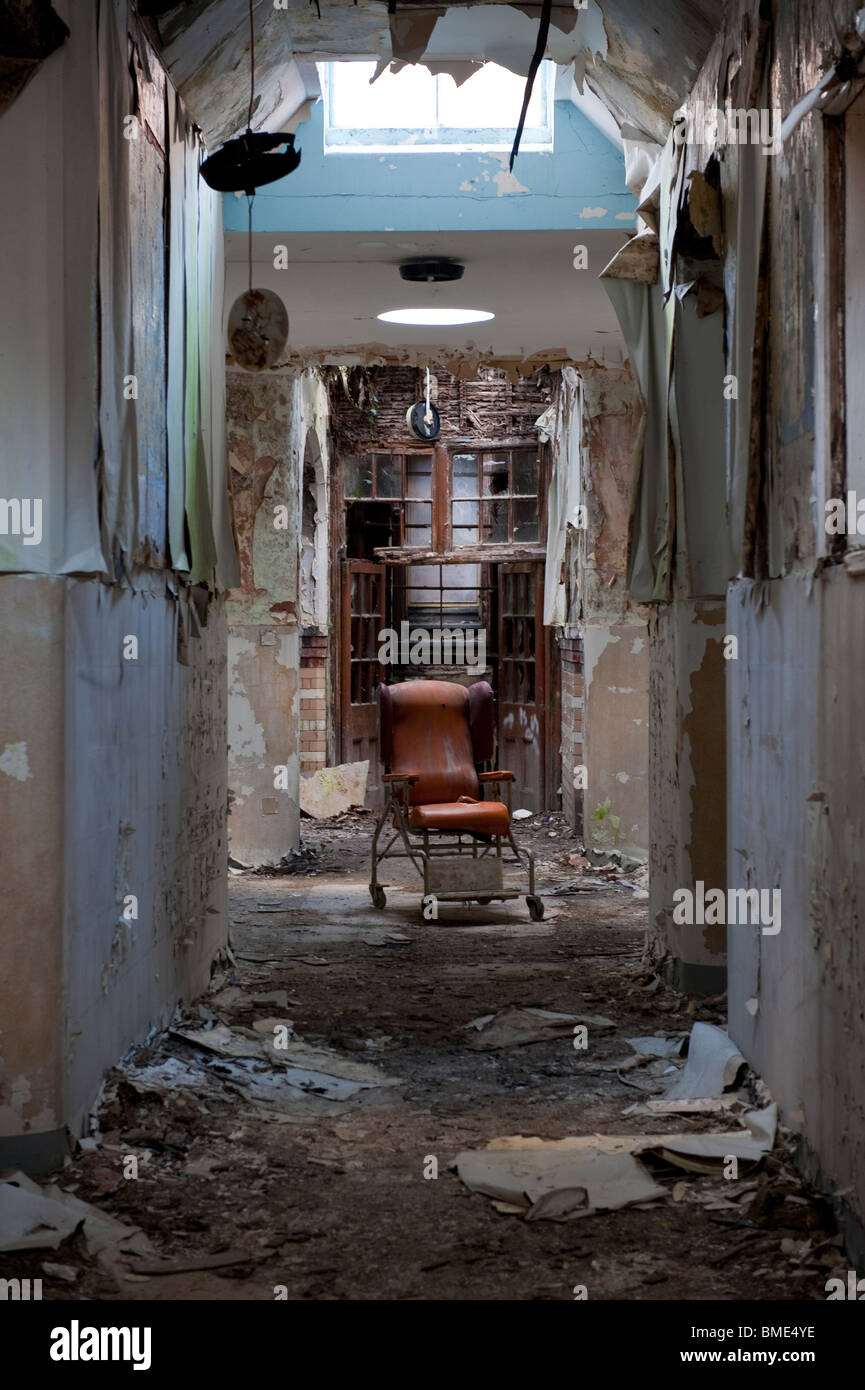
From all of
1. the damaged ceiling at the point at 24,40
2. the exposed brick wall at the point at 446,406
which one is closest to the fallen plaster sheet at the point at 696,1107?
the damaged ceiling at the point at 24,40

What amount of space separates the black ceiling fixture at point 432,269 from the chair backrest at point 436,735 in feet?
8.16

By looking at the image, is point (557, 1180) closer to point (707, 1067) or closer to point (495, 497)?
point (707, 1067)

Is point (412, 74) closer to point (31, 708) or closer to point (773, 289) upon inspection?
Result: point (773, 289)

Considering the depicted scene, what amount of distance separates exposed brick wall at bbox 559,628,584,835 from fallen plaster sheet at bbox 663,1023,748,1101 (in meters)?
6.05

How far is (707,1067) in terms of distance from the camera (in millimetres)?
4457

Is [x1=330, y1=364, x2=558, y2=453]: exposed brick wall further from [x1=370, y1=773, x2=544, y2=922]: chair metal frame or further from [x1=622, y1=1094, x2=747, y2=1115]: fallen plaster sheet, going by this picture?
[x1=622, y1=1094, x2=747, y2=1115]: fallen plaster sheet

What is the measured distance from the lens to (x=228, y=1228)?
3355 millimetres

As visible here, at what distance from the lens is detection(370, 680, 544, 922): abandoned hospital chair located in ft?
25.9

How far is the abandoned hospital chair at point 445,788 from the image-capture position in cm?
789

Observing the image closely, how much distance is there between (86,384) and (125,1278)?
2.21m

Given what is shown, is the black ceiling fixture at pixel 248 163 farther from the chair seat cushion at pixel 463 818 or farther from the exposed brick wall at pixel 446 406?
the exposed brick wall at pixel 446 406

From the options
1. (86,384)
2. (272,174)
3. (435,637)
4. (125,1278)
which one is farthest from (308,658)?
(125,1278)

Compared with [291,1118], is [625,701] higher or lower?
higher

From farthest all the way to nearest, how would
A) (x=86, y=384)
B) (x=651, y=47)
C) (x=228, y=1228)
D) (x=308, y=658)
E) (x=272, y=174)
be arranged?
(x=308, y=658), (x=651, y=47), (x=272, y=174), (x=86, y=384), (x=228, y=1228)
